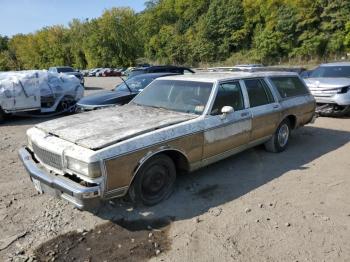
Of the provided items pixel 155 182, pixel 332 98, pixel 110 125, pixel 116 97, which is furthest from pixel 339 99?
pixel 110 125

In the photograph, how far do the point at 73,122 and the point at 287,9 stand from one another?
49.8 m

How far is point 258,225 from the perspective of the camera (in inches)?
152

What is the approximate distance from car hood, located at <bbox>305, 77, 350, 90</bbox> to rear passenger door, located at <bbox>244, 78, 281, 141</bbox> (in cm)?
417

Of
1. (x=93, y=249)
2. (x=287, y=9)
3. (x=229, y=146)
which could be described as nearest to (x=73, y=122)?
(x=93, y=249)

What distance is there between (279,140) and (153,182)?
10.6ft

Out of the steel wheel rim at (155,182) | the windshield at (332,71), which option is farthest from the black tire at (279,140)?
the windshield at (332,71)

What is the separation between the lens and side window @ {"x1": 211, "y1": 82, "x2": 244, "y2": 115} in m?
4.93

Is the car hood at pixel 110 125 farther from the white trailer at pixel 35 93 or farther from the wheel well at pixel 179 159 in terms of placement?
the white trailer at pixel 35 93

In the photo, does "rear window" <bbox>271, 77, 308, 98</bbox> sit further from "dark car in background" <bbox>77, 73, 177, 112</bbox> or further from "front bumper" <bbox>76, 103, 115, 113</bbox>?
"front bumper" <bbox>76, 103, 115, 113</bbox>

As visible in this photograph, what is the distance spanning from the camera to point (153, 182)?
4270mm

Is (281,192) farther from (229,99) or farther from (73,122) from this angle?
(73,122)

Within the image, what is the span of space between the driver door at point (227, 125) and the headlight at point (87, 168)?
173cm

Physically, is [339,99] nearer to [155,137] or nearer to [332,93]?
[332,93]

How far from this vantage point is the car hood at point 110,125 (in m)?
3.85
